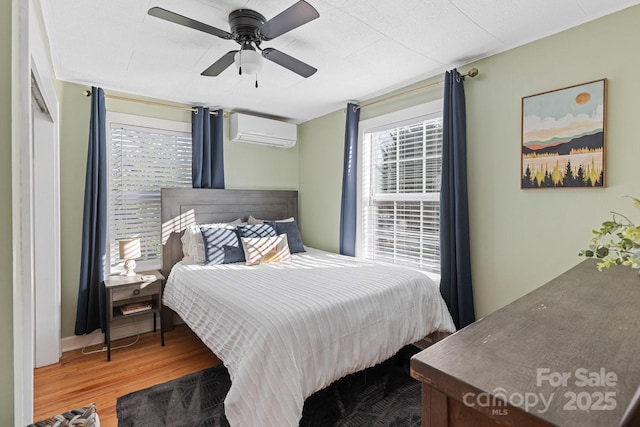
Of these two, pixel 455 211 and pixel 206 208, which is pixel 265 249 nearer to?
pixel 206 208

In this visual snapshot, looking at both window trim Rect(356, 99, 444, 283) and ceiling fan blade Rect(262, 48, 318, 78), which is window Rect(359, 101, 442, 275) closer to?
window trim Rect(356, 99, 444, 283)

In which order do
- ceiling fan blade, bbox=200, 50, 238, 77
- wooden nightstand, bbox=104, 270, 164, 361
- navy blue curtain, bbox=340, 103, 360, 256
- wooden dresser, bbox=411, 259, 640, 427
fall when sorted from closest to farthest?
wooden dresser, bbox=411, 259, 640, 427
ceiling fan blade, bbox=200, 50, 238, 77
wooden nightstand, bbox=104, 270, 164, 361
navy blue curtain, bbox=340, 103, 360, 256

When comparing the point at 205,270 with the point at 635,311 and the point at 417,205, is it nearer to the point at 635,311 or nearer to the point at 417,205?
the point at 417,205

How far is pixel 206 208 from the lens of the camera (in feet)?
12.0

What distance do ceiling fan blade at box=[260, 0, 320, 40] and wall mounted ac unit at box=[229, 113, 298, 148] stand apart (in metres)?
1.93

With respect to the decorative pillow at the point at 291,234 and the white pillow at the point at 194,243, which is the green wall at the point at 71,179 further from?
the decorative pillow at the point at 291,234

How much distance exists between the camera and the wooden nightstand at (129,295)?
9.22ft

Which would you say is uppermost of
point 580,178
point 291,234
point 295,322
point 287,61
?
point 287,61

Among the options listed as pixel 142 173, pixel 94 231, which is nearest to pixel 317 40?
pixel 142 173

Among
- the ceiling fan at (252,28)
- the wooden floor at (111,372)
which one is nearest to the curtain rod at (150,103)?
the ceiling fan at (252,28)

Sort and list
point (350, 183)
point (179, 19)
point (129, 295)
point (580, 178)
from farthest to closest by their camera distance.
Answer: point (350, 183)
point (129, 295)
point (580, 178)
point (179, 19)

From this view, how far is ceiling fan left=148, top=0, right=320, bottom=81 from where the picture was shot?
1.64 m

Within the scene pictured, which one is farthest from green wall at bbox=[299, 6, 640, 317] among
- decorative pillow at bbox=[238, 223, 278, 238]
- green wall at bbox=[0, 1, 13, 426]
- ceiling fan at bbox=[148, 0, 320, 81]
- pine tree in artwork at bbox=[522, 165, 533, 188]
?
green wall at bbox=[0, 1, 13, 426]

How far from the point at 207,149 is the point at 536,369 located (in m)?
3.61
